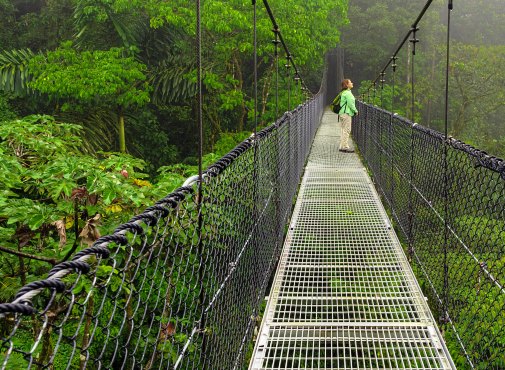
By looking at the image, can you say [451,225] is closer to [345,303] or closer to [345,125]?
[345,303]

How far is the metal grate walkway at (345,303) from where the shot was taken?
212 cm

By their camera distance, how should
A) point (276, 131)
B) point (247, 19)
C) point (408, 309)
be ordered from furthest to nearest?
point (247, 19)
point (276, 131)
point (408, 309)

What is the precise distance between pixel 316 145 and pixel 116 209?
19.7ft

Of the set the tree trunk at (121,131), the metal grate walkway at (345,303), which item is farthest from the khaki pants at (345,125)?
the tree trunk at (121,131)

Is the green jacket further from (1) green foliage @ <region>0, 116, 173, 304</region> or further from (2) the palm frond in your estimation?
(2) the palm frond

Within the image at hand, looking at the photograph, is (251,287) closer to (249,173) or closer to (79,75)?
(249,173)

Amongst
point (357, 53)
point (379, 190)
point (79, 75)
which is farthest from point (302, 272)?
point (357, 53)

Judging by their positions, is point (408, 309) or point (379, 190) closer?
point (408, 309)

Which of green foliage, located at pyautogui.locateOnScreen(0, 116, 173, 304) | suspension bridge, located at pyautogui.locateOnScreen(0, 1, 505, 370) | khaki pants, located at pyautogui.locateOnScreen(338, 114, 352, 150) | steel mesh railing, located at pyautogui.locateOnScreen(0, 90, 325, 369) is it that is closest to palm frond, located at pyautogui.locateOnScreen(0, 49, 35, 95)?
khaki pants, located at pyautogui.locateOnScreen(338, 114, 352, 150)

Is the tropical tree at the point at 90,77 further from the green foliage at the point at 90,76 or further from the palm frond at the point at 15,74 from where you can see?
the palm frond at the point at 15,74

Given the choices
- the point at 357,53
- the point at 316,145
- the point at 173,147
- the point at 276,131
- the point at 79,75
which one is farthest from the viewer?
the point at 357,53

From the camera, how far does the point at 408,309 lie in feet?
8.39

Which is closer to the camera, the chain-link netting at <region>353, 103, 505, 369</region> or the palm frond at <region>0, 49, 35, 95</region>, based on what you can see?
the chain-link netting at <region>353, 103, 505, 369</region>

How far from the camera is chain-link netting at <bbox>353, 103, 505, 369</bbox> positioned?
1.86 metres
